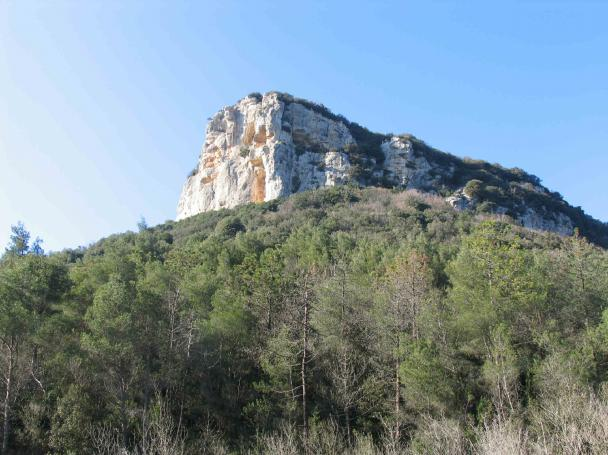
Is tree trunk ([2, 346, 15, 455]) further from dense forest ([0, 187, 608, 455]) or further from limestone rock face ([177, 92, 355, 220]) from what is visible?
limestone rock face ([177, 92, 355, 220])

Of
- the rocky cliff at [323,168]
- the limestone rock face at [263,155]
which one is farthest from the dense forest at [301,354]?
the limestone rock face at [263,155]

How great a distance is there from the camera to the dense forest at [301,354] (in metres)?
19.9

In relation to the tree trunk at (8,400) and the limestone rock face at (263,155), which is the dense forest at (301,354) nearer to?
the tree trunk at (8,400)

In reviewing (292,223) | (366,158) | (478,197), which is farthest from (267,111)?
(478,197)

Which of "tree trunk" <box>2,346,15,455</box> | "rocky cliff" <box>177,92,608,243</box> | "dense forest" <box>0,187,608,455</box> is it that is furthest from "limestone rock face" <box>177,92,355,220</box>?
"tree trunk" <box>2,346,15,455</box>

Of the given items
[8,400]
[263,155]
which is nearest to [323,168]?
[263,155]

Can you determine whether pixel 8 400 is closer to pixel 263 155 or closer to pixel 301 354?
pixel 301 354

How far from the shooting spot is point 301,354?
77.4 ft

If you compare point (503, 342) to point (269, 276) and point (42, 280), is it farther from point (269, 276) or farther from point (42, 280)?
point (42, 280)

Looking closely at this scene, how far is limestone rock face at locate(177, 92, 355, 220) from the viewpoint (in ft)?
274

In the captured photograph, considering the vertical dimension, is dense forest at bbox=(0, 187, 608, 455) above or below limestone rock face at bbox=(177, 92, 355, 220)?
below

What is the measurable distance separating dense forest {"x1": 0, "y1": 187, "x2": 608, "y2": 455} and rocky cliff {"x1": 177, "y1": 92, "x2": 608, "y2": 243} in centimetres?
5017

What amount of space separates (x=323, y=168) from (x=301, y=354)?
64.1 meters

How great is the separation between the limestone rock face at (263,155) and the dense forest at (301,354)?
52.3m
